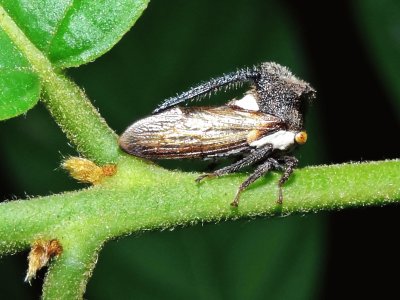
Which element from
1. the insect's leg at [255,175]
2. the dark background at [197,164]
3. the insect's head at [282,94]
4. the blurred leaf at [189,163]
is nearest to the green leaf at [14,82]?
the insect's leg at [255,175]

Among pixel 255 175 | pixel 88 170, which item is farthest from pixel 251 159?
pixel 88 170

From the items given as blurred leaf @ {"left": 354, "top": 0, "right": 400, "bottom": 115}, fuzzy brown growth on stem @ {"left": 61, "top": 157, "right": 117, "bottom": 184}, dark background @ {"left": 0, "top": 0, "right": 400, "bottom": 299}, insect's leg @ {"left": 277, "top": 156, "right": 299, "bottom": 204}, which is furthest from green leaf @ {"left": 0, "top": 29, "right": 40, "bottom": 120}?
blurred leaf @ {"left": 354, "top": 0, "right": 400, "bottom": 115}

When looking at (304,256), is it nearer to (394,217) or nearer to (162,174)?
(394,217)

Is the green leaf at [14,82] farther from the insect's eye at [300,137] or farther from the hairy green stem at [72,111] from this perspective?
the insect's eye at [300,137]

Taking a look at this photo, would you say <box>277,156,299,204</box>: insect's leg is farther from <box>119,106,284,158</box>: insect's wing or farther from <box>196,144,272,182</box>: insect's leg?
<box>119,106,284,158</box>: insect's wing

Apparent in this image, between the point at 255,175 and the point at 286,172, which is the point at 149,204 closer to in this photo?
the point at 255,175

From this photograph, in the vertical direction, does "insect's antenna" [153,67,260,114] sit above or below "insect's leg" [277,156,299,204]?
above
